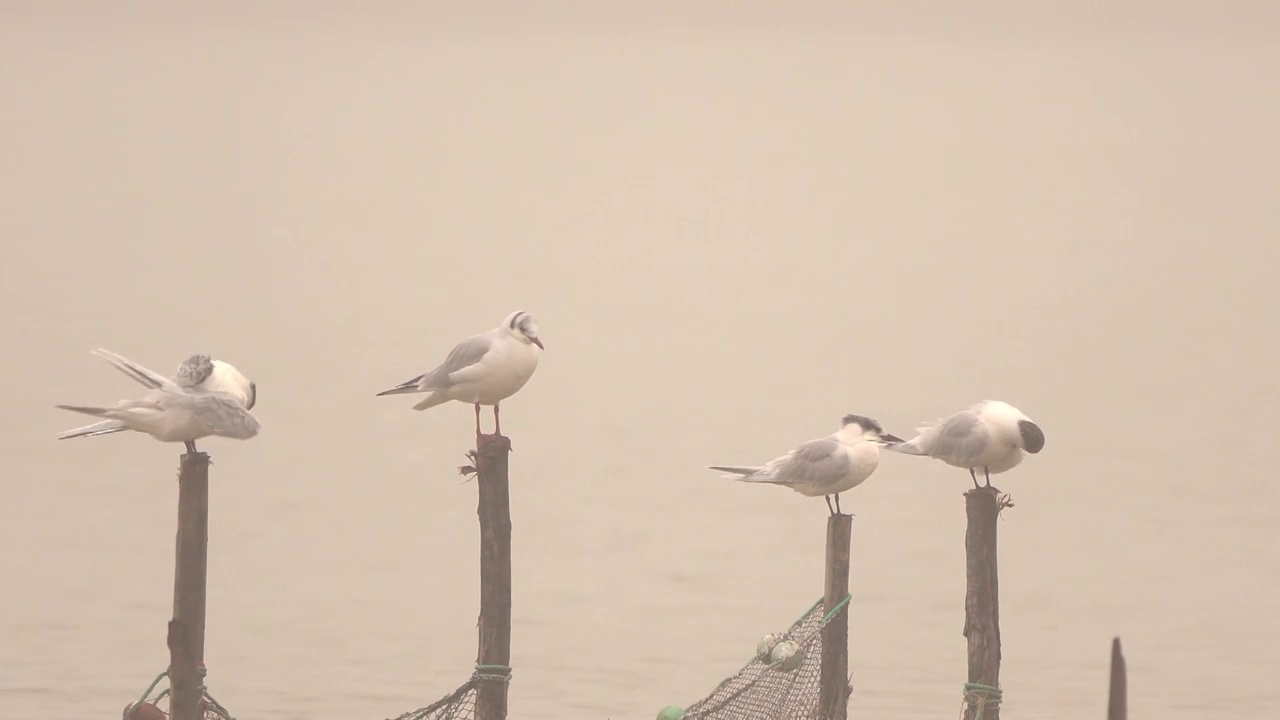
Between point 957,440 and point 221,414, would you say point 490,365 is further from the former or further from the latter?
point 957,440

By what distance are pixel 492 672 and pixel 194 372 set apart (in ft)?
6.79

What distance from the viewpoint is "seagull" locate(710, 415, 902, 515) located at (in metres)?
11.8

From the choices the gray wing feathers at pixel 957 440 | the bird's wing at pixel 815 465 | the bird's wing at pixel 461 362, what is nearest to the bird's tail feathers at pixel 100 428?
the bird's wing at pixel 461 362

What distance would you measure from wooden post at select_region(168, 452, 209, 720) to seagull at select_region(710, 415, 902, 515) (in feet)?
9.75

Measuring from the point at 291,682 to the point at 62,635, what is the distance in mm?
3122

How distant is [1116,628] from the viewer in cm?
2269

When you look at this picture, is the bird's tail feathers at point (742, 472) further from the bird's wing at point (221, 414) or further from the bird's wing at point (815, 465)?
the bird's wing at point (221, 414)

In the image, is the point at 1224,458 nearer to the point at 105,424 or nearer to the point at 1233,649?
the point at 1233,649

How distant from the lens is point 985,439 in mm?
11547

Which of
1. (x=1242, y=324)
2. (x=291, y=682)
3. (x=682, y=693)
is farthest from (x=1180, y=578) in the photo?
(x=1242, y=324)

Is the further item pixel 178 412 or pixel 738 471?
pixel 738 471

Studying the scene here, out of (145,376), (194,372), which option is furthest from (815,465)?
(145,376)

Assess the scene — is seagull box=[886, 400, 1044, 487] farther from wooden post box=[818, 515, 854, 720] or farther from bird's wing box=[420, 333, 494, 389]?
bird's wing box=[420, 333, 494, 389]

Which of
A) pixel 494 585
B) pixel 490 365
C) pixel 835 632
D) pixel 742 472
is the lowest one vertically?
pixel 835 632
